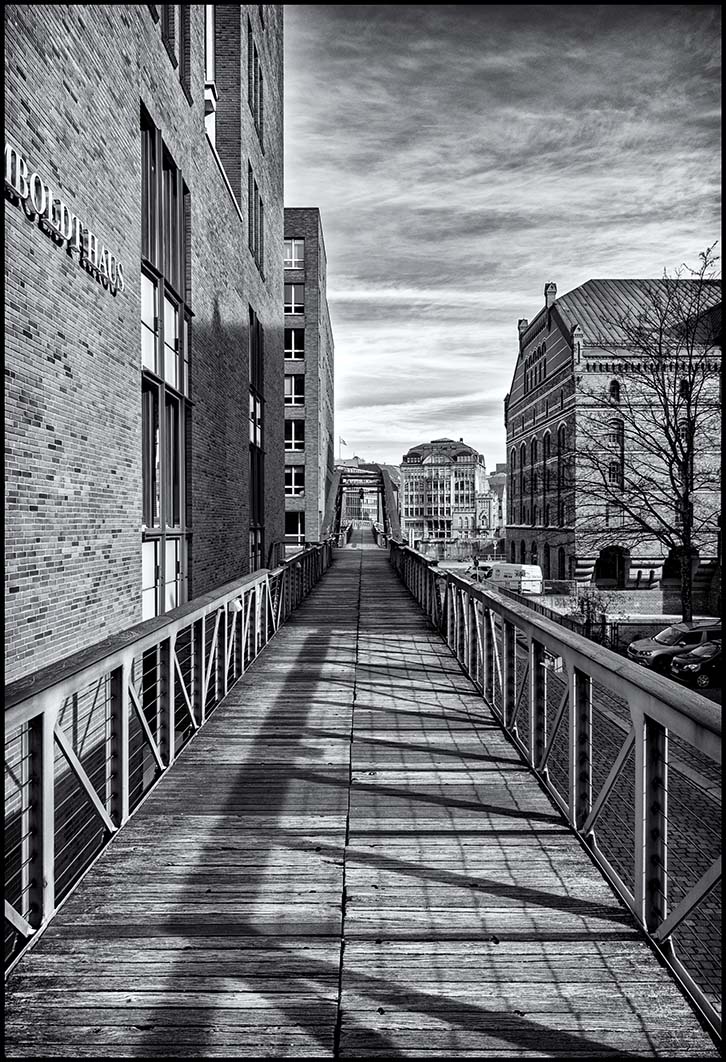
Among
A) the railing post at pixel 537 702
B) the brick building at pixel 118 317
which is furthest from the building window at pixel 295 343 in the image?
the railing post at pixel 537 702

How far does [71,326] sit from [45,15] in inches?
94.3

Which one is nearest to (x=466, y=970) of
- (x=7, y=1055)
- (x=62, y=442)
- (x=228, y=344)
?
(x=7, y=1055)

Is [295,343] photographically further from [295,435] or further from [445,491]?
[445,491]

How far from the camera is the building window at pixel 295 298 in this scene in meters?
41.3

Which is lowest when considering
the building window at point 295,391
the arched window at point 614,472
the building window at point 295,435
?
the arched window at point 614,472

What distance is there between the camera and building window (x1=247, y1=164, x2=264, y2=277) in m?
19.4

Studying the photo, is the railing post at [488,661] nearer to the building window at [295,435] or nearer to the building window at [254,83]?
the building window at [254,83]

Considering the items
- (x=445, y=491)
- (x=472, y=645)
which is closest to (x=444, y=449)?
(x=445, y=491)

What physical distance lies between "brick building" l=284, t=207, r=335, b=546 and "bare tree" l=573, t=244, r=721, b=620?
12.8 m

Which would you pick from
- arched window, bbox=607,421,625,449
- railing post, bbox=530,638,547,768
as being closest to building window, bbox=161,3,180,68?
railing post, bbox=530,638,547,768

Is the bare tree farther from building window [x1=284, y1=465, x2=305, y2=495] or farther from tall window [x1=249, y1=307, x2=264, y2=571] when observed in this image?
building window [x1=284, y1=465, x2=305, y2=495]

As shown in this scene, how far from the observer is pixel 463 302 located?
532cm

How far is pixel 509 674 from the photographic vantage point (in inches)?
265

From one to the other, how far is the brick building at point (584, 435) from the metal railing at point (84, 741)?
98.0ft
